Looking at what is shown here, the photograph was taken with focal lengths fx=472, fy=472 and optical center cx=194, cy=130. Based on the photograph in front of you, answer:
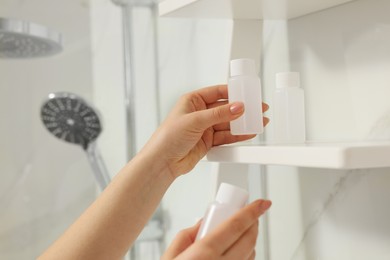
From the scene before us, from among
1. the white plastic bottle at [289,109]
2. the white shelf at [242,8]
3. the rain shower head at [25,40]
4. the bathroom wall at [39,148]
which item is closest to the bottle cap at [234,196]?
the white plastic bottle at [289,109]

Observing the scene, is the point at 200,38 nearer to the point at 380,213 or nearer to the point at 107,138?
the point at 107,138

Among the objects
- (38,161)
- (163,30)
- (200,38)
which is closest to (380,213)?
(200,38)

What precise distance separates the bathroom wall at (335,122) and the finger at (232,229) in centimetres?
18

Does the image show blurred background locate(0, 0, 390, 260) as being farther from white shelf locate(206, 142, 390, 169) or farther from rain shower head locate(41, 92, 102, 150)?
white shelf locate(206, 142, 390, 169)

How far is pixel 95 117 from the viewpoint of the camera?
3.13 ft

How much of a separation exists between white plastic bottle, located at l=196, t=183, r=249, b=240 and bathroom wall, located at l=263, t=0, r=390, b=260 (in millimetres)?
190

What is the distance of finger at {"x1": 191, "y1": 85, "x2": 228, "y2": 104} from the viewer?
0.60m

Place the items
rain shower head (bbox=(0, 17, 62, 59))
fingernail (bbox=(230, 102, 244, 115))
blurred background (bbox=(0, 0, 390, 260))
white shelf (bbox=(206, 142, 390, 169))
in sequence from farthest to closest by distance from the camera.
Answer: rain shower head (bbox=(0, 17, 62, 59))
blurred background (bbox=(0, 0, 390, 260))
fingernail (bbox=(230, 102, 244, 115))
white shelf (bbox=(206, 142, 390, 169))

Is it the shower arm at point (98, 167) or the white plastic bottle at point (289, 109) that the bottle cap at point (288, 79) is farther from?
the shower arm at point (98, 167)

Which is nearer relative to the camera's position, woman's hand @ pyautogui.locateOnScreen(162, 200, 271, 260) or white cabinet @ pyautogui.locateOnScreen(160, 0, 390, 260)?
woman's hand @ pyautogui.locateOnScreen(162, 200, 271, 260)

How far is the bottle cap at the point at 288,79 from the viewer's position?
21.7 inches

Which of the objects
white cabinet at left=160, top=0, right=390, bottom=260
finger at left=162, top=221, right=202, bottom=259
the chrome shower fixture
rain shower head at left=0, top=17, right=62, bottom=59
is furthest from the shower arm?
finger at left=162, top=221, right=202, bottom=259

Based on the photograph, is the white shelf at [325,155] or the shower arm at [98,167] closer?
the white shelf at [325,155]

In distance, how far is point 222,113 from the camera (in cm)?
51
